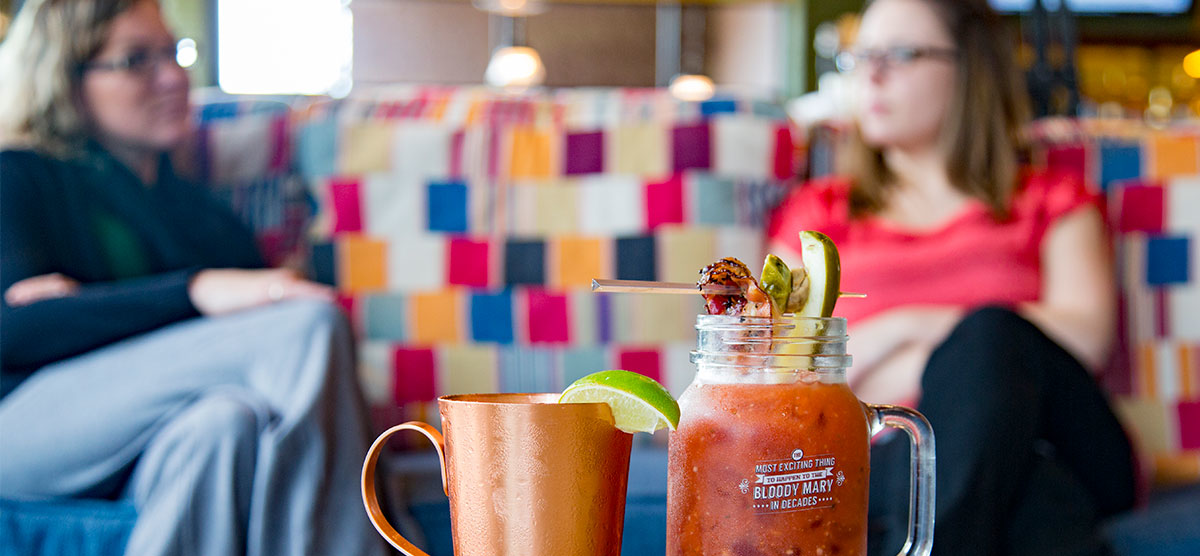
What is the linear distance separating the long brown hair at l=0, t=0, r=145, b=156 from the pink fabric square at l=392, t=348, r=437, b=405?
1.94ft

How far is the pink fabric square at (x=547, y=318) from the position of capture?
1714mm

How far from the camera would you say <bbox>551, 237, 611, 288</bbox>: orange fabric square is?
1.72 metres

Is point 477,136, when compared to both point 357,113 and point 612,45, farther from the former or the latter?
point 612,45

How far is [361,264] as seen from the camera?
173 cm

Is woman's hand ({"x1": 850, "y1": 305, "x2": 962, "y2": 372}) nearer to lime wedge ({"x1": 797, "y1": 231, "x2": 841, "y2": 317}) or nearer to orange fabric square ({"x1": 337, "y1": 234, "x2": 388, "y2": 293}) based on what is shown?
orange fabric square ({"x1": 337, "y1": 234, "x2": 388, "y2": 293})

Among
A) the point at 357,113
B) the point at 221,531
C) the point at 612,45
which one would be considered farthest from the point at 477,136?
the point at 612,45

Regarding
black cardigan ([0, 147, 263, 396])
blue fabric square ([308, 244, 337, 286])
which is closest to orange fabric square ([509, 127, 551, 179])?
blue fabric square ([308, 244, 337, 286])

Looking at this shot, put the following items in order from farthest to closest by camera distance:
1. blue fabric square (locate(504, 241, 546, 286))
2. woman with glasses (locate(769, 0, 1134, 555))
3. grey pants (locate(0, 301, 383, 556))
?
blue fabric square (locate(504, 241, 546, 286))
woman with glasses (locate(769, 0, 1134, 555))
grey pants (locate(0, 301, 383, 556))

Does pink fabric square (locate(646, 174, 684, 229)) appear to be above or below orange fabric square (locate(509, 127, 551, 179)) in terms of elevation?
below

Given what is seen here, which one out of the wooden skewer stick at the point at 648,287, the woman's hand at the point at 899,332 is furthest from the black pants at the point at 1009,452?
the wooden skewer stick at the point at 648,287

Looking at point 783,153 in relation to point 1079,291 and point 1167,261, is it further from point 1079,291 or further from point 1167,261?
point 1167,261

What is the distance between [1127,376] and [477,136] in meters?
1.16

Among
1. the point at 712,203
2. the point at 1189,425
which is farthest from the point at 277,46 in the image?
the point at 1189,425

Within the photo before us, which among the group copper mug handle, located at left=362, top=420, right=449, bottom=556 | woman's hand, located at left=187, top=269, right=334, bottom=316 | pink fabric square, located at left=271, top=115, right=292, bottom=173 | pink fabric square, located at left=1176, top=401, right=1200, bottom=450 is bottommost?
pink fabric square, located at left=1176, top=401, right=1200, bottom=450
